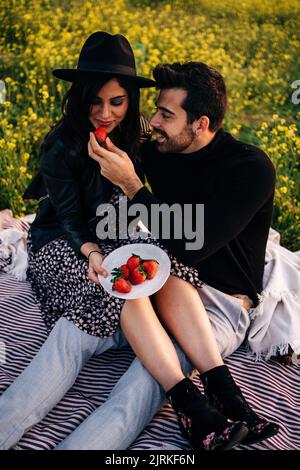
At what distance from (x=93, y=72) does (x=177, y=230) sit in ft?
2.88

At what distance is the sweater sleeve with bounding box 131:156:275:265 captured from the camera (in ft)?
9.18

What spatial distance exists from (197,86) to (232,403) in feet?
5.13

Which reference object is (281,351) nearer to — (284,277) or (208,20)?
(284,277)

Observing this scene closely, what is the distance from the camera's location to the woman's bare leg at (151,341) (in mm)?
2508

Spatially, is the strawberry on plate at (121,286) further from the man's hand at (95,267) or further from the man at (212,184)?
the man at (212,184)

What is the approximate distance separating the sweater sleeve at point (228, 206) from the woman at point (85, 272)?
3.9 inches

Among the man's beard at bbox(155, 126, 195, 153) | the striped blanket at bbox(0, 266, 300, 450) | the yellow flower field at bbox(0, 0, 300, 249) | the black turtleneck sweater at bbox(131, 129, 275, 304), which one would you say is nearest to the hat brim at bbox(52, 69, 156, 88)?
the man's beard at bbox(155, 126, 195, 153)

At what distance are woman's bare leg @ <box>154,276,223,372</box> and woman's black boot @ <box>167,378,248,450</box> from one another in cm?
20

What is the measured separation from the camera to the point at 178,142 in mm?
3119

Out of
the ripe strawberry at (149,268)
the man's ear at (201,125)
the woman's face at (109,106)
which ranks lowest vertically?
the ripe strawberry at (149,268)

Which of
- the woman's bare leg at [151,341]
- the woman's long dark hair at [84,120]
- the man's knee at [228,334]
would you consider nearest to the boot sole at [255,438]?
the woman's bare leg at [151,341]

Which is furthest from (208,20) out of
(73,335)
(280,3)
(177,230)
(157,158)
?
(73,335)

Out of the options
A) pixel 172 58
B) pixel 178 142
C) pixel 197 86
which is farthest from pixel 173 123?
pixel 172 58

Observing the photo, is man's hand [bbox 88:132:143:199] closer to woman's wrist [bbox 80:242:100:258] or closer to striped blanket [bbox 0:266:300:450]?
woman's wrist [bbox 80:242:100:258]
